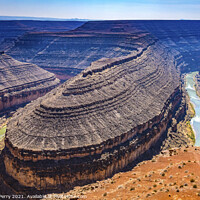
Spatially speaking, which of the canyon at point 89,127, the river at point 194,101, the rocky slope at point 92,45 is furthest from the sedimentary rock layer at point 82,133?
the rocky slope at point 92,45

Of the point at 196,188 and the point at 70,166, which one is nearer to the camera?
the point at 196,188

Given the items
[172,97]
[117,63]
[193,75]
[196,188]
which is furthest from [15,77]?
[193,75]

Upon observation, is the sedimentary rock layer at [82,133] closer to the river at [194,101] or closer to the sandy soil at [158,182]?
the sandy soil at [158,182]

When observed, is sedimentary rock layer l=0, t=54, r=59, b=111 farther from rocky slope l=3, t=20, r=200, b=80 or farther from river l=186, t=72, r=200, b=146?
river l=186, t=72, r=200, b=146

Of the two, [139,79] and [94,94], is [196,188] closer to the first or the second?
[94,94]

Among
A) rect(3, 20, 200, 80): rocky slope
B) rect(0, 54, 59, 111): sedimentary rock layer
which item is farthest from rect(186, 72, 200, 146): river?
rect(0, 54, 59, 111): sedimentary rock layer

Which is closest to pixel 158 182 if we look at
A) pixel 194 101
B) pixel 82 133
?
pixel 82 133
